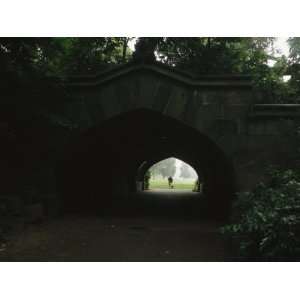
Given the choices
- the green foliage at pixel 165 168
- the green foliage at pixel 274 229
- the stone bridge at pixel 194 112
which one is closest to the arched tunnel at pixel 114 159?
the stone bridge at pixel 194 112

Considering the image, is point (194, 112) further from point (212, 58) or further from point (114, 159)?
point (114, 159)

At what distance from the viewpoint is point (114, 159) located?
13.9 m

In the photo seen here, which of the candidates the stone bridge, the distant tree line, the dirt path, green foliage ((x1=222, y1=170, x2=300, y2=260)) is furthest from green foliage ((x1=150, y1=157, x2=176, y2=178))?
green foliage ((x1=222, y1=170, x2=300, y2=260))

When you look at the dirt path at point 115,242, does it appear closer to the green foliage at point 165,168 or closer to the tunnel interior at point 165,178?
the tunnel interior at point 165,178

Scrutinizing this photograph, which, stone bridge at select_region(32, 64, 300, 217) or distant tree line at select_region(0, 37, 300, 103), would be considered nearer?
stone bridge at select_region(32, 64, 300, 217)

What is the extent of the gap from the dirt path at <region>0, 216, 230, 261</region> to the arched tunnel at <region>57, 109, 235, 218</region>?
65.1 inches

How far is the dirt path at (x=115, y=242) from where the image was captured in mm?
4910

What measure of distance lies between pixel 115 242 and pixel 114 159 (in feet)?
26.7

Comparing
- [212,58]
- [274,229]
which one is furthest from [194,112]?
[212,58]

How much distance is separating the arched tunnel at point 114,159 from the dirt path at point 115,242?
5.43 ft

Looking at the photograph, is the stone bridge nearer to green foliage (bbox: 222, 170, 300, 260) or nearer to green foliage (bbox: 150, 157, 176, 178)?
green foliage (bbox: 222, 170, 300, 260)

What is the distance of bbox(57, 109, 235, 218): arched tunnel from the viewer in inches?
338

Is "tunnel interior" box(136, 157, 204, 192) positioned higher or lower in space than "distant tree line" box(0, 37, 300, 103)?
lower

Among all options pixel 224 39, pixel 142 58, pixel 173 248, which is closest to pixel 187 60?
pixel 224 39
